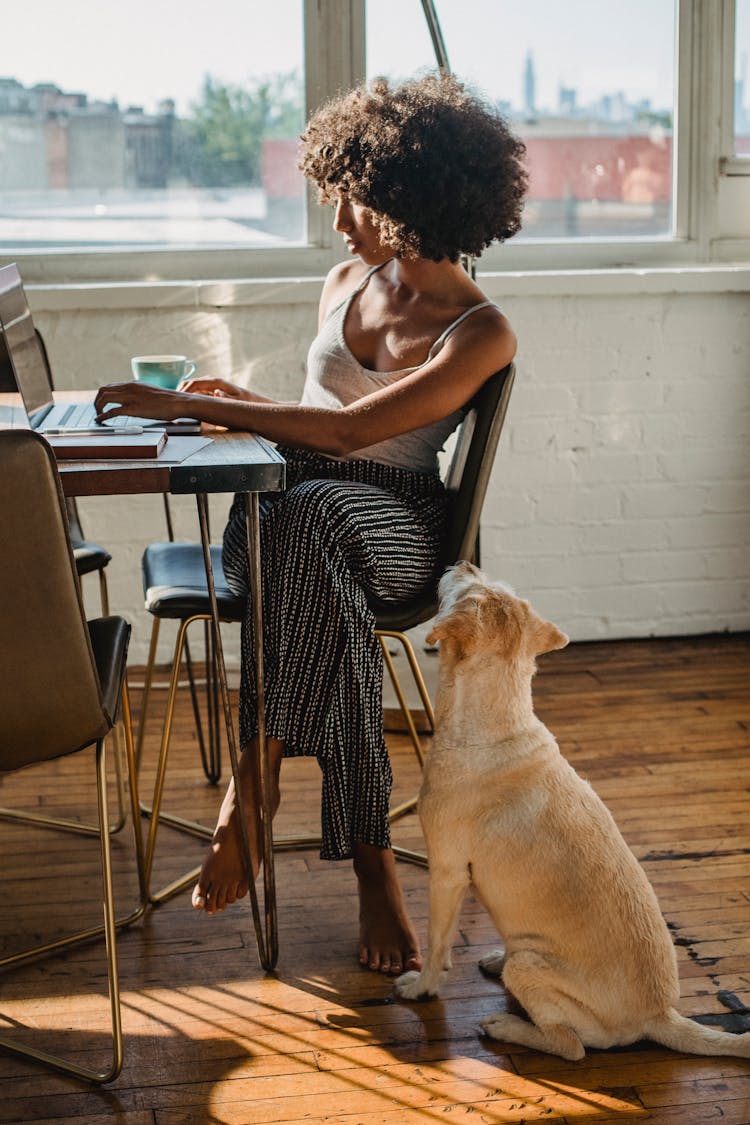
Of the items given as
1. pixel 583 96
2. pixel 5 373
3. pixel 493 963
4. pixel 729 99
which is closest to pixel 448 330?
pixel 5 373

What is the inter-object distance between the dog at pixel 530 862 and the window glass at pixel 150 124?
1.92 metres

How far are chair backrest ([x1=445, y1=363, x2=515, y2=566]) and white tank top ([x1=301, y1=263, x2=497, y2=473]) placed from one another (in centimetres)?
8

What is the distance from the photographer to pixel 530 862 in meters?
1.69

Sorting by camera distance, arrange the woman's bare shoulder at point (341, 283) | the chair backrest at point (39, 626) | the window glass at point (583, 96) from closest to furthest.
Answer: the chair backrest at point (39, 626) < the woman's bare shoulder at point (341, 283) < the window glass at point (583, 96)

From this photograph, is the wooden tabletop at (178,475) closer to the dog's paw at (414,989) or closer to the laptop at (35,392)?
the laptop at (35,392)

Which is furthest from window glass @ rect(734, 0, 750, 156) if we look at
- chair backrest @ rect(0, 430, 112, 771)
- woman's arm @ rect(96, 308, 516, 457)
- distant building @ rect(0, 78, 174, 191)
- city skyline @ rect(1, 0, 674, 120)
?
chair backrest @ rect(0, 430, 112, 771)

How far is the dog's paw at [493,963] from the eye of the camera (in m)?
1.93

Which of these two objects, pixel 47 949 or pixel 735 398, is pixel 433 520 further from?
pixel 735 398

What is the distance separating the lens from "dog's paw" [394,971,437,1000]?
186cm

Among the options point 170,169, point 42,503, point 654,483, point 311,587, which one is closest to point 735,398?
point 654,483

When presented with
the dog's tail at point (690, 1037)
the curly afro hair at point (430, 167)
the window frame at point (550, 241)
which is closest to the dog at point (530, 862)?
the dog's tail at point (690, 1037)

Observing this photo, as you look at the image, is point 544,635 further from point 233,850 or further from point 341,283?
point 341,283

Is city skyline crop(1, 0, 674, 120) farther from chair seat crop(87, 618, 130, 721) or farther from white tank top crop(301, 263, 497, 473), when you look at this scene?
chair seat crop(87, 618, 130, 721)

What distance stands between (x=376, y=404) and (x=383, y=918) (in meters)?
0.76
